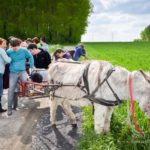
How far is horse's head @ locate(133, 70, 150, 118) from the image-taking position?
297 inches

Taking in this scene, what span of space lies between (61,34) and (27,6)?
278 inches

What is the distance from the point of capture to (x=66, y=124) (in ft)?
34.3

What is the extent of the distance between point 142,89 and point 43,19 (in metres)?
70.0

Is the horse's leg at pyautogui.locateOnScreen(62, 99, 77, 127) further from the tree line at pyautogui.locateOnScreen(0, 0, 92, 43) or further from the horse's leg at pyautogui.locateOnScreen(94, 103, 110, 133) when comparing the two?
the tree line at pyautogui.locateOnScreen(0, 0, 92, 43)

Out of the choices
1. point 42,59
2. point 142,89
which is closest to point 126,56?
point 42,59

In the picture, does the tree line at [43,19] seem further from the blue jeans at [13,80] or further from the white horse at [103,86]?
the white horse at [103,86]

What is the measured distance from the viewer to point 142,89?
761 centimetres

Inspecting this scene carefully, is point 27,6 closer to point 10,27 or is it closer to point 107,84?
point 10,27

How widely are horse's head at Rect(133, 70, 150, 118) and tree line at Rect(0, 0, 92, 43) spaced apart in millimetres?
67061

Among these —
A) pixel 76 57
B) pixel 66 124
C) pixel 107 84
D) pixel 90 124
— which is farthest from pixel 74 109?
pixel 76 57

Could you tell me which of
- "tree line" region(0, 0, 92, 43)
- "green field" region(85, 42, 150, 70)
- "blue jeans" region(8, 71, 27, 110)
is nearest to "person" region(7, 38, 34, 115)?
"blue jeans" region(8, 71, 27, 110)

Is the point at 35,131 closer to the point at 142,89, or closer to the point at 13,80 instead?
the point at 13,80

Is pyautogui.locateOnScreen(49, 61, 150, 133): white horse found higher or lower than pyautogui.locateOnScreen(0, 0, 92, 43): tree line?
lower

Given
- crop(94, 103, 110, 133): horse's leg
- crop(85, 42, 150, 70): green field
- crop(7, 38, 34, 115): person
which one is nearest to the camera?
crop(94, 103, 110, 133): horse's leg
